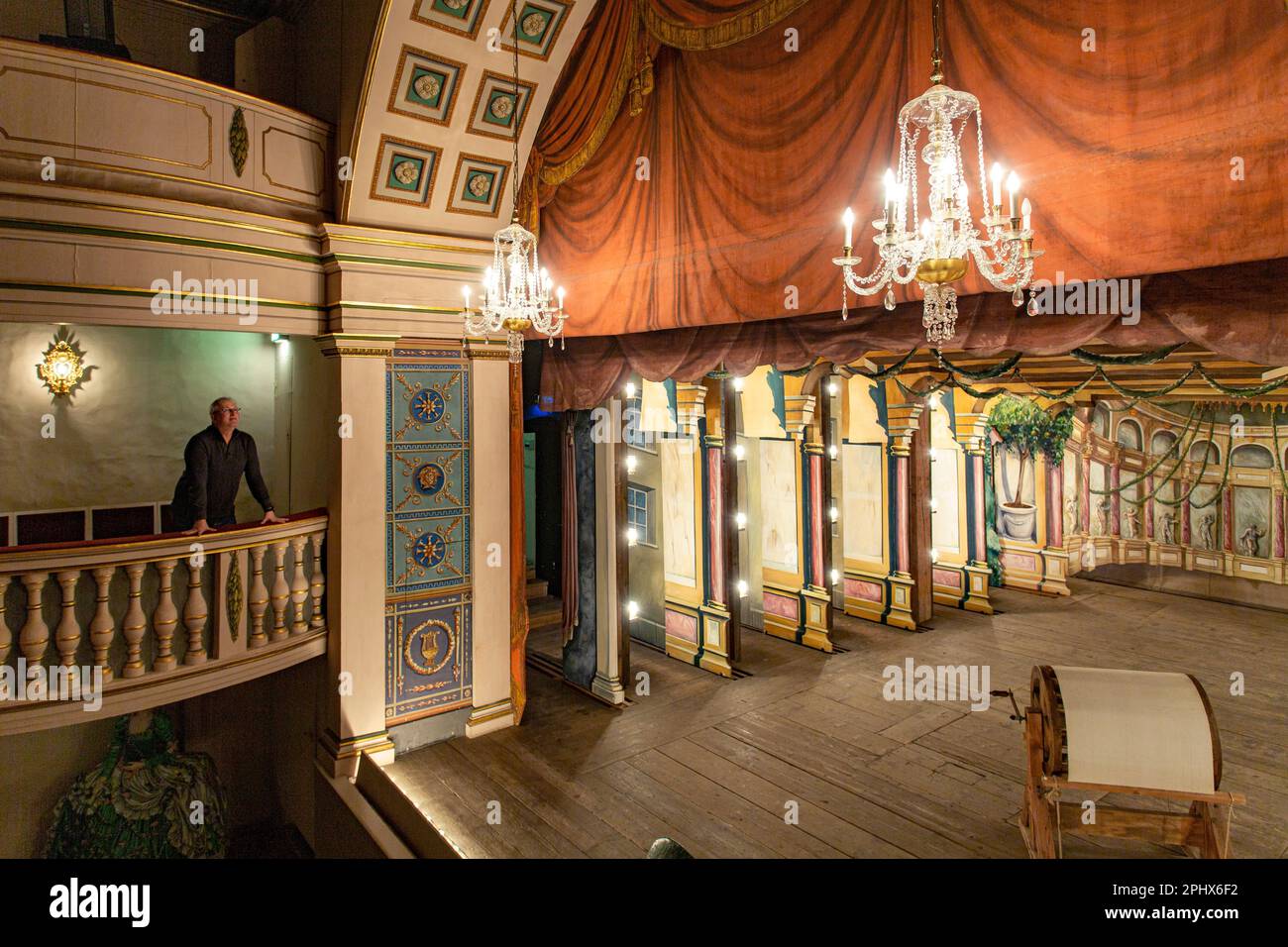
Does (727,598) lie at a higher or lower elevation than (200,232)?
lower

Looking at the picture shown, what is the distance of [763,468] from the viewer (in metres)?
Answer: 9.05

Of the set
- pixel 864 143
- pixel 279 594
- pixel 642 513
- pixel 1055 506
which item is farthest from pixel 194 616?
pixel 1055 506

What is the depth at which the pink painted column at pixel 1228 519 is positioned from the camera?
9.91 meters

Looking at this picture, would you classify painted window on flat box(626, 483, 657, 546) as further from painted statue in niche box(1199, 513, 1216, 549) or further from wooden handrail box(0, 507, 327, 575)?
painted statue in niche box(1199, 513, 1216, 549)

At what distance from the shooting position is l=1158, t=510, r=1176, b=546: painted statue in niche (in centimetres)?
1054

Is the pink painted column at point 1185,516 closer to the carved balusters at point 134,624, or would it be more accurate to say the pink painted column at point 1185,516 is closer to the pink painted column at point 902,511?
the pink painted column at point 902,511

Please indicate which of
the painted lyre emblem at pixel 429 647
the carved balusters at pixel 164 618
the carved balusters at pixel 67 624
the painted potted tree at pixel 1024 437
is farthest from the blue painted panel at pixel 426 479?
the painted potted tree at pixel 1024 437

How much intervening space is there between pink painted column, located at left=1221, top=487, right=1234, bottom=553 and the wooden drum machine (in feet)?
25.2

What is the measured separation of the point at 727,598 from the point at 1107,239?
16.4ft

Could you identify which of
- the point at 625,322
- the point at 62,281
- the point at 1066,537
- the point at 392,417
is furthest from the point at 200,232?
the point at 1066,537

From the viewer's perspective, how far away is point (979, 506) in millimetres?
9914

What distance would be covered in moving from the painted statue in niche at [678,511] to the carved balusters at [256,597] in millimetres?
4136

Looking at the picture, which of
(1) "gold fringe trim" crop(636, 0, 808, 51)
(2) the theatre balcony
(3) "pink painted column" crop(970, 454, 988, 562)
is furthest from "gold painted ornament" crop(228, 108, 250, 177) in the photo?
(3) "pink painted column" crop(970, 454, 988, 562)

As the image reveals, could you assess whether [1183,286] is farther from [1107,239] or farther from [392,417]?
[392,417]
